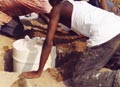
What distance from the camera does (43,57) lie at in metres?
3.83

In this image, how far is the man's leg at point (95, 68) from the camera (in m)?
3.84

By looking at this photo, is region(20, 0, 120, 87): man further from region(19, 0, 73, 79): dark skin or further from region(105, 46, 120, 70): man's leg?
region(105, 46, 120, 70): man's leg

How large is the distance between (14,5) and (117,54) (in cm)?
178

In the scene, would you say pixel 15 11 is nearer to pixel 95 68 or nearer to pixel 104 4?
pixel 104 4

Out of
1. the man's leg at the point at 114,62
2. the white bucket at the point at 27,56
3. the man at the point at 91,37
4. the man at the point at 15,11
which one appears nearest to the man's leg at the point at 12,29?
the man at the point at 15,11

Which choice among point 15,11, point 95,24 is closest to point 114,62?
point 95,24

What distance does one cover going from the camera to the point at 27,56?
14.1 feet

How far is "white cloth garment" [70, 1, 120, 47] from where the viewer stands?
3.75 m

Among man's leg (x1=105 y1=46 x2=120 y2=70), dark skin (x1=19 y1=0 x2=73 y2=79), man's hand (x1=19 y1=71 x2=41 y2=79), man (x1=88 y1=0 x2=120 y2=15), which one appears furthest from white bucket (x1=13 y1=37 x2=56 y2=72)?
man (x1=88 y1=0 x2=120 y2=15)

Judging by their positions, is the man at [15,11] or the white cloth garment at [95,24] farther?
the man at [15,11]

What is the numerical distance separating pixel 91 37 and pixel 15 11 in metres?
1.74

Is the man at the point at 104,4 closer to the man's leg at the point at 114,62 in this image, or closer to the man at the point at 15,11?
the man at the point at 15,11

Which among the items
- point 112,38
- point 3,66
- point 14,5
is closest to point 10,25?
point 14,5

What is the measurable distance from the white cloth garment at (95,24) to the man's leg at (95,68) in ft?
0.29
